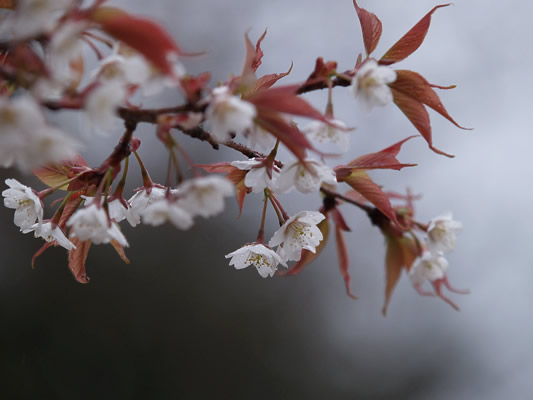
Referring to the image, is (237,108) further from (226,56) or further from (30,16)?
(226,56)

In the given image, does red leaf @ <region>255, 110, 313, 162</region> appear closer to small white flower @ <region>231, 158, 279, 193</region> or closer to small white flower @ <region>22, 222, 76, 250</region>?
small white flower @ <region>231, 158, 279, 193</region>

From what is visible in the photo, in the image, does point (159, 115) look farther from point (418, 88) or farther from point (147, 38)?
point (418, 88)

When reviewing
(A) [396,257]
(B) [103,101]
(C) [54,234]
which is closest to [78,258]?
(C) [54,234]

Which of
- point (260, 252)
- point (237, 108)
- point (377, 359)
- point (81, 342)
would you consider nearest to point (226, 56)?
point (81, 342)

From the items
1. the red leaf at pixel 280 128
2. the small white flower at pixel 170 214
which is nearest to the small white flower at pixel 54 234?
the small white flower at pixel 170 214

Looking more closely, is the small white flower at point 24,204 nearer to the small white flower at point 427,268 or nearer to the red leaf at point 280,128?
the red leaf at point 280,128
